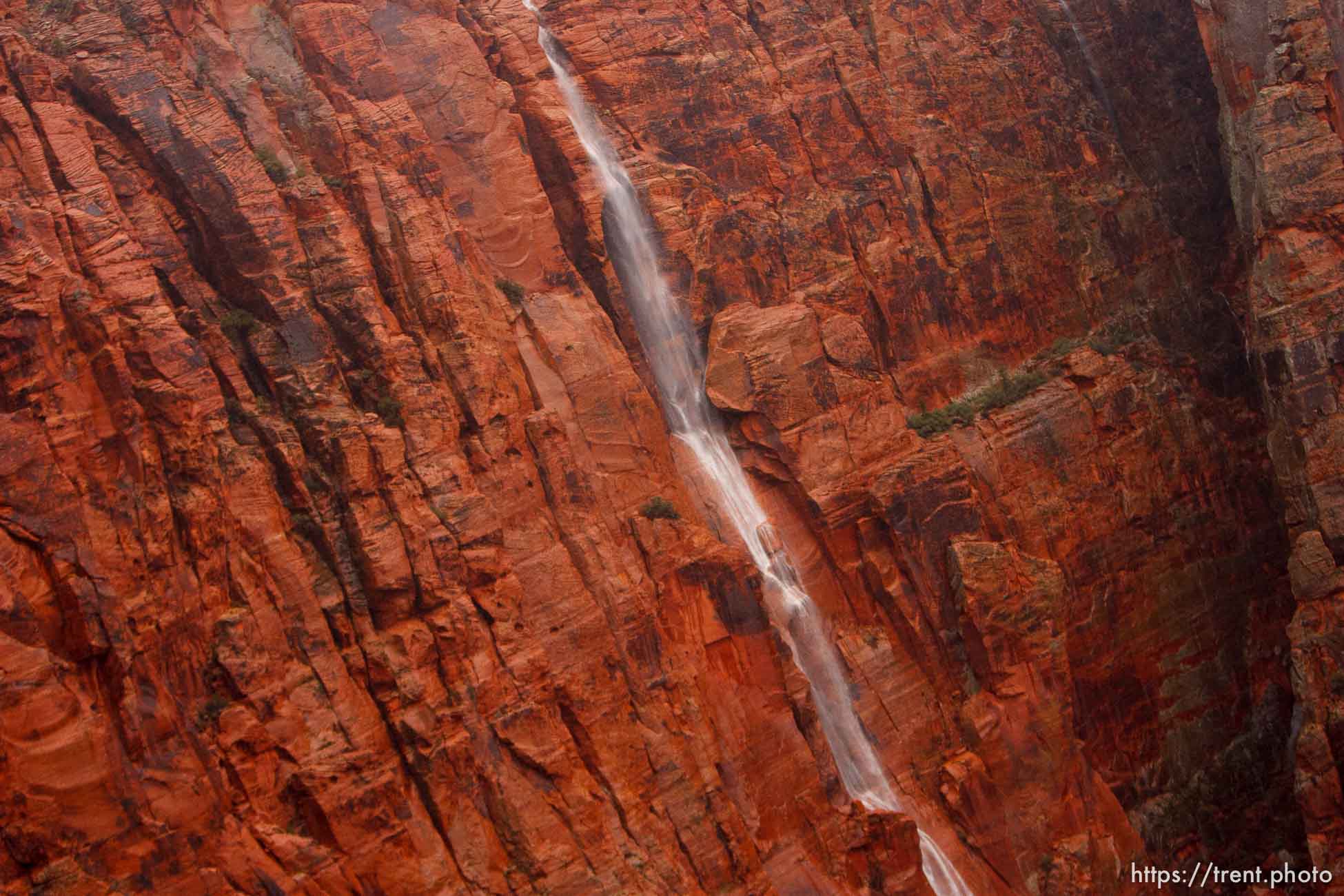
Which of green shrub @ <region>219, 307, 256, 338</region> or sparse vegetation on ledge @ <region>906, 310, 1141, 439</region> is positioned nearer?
green shrub @ <region>219, 307, 256, 338</region>

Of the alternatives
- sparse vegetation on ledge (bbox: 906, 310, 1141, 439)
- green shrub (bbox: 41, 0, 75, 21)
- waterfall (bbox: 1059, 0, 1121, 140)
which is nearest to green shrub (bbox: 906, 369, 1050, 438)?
sparse vegetation on ledge (bbox: 906, 310, 1141, 439)

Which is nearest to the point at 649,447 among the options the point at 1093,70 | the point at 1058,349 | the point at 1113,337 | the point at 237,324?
the point at 237,324

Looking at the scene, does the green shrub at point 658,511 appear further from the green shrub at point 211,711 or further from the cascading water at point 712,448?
the green shrub at point 211,711

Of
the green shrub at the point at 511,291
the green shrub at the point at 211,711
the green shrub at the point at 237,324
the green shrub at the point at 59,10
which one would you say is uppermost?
the green shrub at the point at 59,10

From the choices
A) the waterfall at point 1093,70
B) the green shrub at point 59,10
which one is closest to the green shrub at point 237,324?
the green shrub at point 59,10

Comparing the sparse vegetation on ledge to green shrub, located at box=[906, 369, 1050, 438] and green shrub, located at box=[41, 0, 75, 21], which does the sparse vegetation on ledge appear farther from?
green shrub, located at box=[41, 0, 75, 21]

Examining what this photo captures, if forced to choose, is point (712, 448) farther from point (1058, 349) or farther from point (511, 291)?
point (1058, 349)
